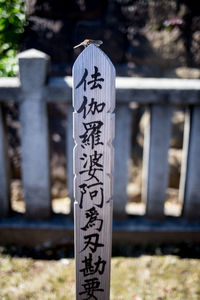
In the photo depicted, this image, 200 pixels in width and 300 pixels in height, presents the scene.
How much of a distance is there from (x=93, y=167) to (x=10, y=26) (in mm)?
2577

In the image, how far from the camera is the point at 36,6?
3.43m

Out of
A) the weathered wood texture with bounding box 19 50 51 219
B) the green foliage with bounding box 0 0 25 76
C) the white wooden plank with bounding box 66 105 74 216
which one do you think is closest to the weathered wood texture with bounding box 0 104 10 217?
the weathered wood texture with bounding box 19 50 51 219

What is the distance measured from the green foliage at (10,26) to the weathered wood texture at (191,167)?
78.6 inches

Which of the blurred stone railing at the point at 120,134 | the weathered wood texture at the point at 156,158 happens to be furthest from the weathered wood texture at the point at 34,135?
the weathered wood texture at the point at 156,158

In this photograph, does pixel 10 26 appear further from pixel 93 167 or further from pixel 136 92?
pixel 93 167

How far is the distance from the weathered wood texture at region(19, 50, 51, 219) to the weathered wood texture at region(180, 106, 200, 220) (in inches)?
53.9

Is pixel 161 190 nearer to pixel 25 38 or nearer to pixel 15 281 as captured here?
pixel 15 281

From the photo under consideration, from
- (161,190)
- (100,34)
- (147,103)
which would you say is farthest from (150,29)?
(161,190)

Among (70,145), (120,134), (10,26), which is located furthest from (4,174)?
(10,26)

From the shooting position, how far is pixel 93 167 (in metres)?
1.59

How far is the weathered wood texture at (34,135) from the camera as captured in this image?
2480mm

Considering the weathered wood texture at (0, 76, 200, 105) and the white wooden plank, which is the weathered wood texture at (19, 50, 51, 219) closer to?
the weathered wood texture at (0, 76, 200, 105)

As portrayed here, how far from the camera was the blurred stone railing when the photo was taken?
2.54 m

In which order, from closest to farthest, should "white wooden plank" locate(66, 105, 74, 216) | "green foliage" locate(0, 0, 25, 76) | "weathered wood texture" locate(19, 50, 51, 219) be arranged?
1. "weathered wood texture" locate(19, 50, 51, 219)
2. "white wooden plank" locate(66, 105, 74, 216)
3. "green foliage" locate(0, 0, 25, 76)
